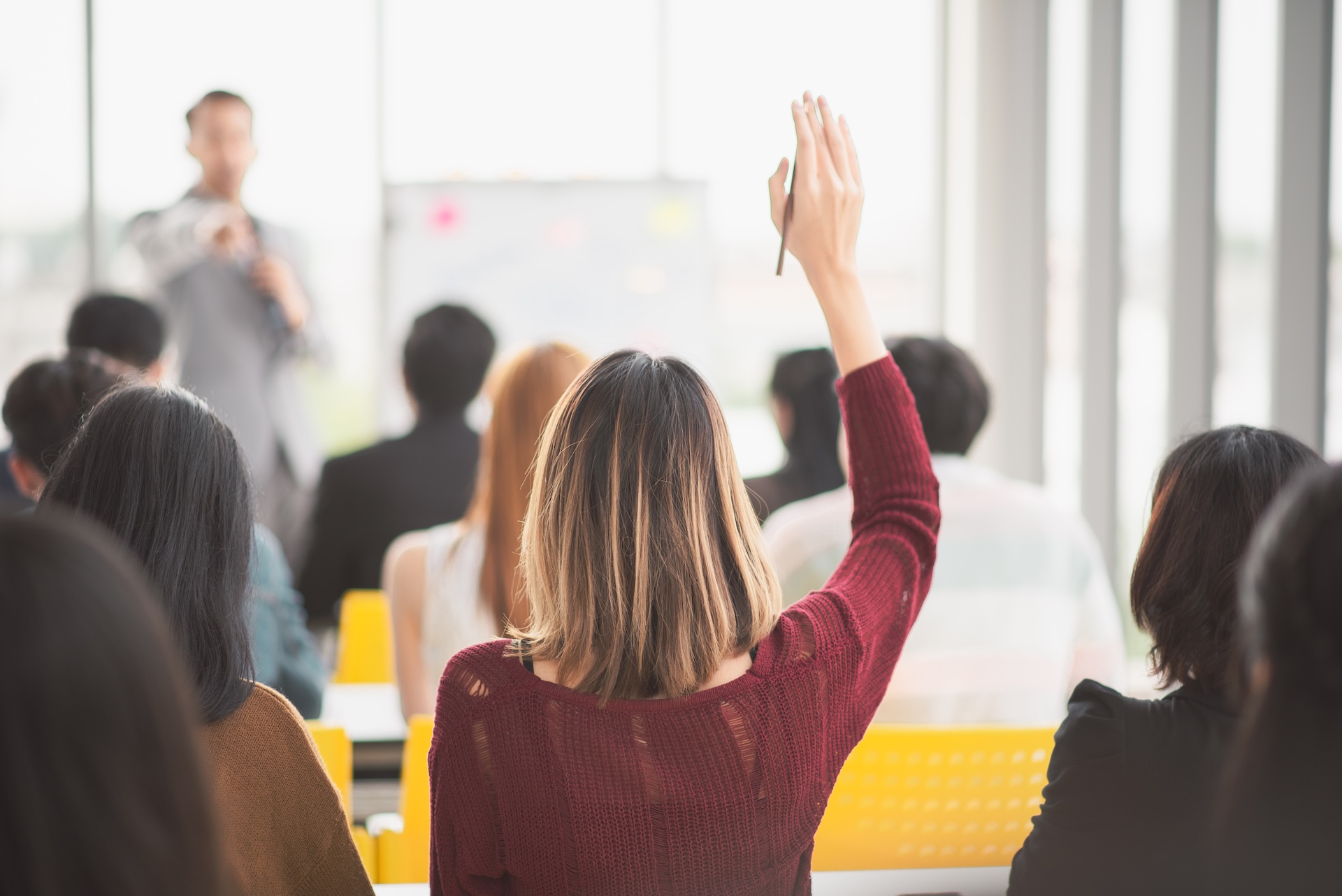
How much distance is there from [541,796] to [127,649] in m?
0.62

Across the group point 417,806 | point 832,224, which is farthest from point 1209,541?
point 417,806

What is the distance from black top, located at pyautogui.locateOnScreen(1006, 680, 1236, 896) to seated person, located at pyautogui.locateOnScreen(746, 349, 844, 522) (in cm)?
170

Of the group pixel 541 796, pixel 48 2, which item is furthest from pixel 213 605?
pixel 48 2

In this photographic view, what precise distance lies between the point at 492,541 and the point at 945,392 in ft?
3.14

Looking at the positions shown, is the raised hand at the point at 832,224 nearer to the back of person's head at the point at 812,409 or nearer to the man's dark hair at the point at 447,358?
the back of person's head at the point at 812,409

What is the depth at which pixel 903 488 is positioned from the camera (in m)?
Result: 1.32

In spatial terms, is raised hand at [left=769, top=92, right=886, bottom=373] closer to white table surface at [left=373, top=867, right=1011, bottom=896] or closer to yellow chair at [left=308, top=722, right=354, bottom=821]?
white table surface at [left=373, top=867, right=1011, bottom=896]

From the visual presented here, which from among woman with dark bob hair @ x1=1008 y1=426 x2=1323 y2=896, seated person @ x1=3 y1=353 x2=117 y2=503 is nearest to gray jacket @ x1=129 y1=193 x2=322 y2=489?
seated person @ x1=3 y1=353 x2=117 y2=503

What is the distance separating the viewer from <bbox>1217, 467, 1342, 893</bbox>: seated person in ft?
2.15

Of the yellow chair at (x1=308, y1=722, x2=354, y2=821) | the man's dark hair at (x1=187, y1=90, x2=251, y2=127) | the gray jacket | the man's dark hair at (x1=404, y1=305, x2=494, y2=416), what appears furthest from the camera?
the gray jacket

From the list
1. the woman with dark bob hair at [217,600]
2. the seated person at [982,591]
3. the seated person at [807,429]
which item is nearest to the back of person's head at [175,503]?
the woman with dark bob hair at [217,600]

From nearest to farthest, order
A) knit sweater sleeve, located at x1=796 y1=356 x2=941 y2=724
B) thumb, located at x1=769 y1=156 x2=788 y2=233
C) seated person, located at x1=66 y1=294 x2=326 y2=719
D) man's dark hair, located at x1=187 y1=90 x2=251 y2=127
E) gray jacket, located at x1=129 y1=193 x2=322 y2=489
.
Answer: knit sweater sleeve, located at x1=796 y1=356 x2=941 y2=724 → thumb, located at x1=769 y1=156 x2=788 y2=233 → seated person, located at x1=66 y1=294 x2=326 y2=719 → man's dark hair, located at x1=187 y1=90 x2=251 y2=127 → gray jacket, located at x1=129 y1=193 x2=322 y2=489

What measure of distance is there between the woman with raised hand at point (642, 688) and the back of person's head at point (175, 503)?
0.82ft

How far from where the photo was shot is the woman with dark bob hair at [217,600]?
1.19 meters
